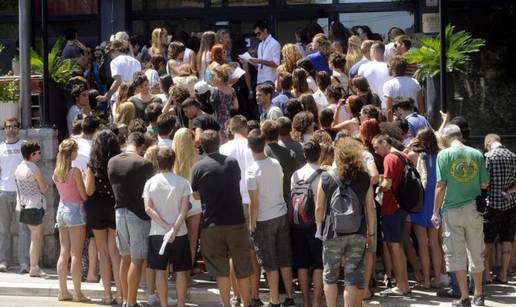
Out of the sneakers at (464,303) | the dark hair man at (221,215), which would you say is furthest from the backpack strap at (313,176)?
the sneakers at (464,303)

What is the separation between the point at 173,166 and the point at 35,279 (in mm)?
3201

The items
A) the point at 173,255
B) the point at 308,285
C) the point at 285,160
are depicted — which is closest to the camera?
the point at 173,255

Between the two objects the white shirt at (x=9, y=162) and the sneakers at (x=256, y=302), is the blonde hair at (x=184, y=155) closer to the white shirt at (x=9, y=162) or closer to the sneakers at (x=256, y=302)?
the sneakers at (x=256, y=302)

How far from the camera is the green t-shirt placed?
12.5 metres

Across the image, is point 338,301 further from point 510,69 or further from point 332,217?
point 510,69

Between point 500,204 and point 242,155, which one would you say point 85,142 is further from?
point 500,204

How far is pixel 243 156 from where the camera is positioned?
1312 cm

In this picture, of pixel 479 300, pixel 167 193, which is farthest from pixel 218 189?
pixel 479 300

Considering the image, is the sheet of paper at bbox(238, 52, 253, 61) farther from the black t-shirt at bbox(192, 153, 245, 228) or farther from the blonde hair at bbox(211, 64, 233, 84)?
the black t-shirt at bbox(192, 153, 245, 228)

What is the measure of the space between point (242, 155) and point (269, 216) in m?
0.92

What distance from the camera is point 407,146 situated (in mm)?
13719

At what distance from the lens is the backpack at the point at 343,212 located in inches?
459

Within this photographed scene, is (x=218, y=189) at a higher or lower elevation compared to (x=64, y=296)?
higher

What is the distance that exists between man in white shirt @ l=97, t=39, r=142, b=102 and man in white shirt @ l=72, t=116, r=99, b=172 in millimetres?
3167
